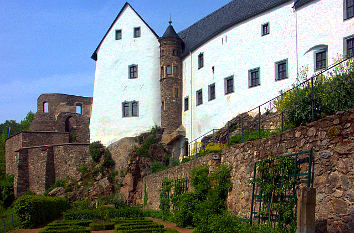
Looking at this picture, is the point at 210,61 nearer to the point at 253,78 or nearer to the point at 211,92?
the point at 211,92

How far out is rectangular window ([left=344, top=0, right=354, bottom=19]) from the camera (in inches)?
886

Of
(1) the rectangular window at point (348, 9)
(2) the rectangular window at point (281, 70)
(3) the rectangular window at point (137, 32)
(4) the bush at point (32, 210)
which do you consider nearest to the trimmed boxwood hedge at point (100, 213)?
(4) the bush at point (32, 210)

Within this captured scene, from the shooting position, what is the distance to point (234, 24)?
1229 inches

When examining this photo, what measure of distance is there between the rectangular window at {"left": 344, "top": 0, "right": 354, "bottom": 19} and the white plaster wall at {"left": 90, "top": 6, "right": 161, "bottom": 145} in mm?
20313

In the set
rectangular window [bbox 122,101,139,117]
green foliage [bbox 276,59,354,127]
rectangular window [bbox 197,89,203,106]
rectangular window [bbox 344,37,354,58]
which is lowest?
green foliage [bbox 276,59,354,127]

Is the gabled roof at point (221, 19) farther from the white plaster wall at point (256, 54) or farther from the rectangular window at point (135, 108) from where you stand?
the rectangular window at point (135, 108)

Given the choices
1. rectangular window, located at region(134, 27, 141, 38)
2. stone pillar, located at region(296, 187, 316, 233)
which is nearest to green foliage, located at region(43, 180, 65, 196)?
rectangular window, located at region(134, 27, 141, 38)

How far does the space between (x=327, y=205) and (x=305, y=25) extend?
18.1 metres

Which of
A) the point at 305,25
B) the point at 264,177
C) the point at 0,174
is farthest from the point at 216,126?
the point at 0,174

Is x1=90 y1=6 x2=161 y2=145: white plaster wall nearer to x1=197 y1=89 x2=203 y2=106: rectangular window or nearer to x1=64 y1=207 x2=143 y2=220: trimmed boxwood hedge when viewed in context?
x1=197 y1=89 x2=203 y2=106: rectangular window

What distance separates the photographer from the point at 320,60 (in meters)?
24.2

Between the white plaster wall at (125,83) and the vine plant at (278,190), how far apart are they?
27610mm

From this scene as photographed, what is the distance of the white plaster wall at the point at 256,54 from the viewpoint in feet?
78.6

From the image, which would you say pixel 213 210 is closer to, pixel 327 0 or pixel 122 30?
pixel 327 0
